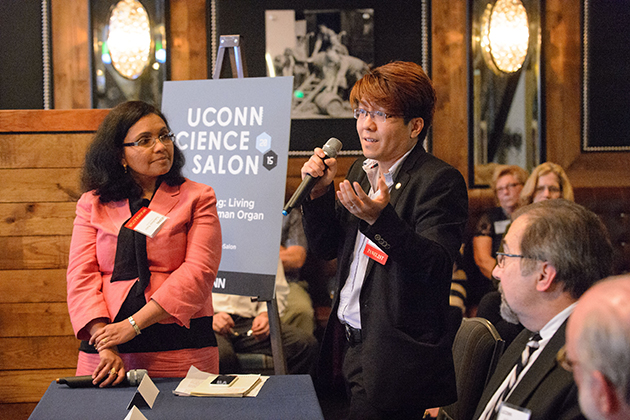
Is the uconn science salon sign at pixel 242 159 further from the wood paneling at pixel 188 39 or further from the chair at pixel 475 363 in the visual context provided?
the wood paneling at pixel 188 39

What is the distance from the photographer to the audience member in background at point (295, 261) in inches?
137

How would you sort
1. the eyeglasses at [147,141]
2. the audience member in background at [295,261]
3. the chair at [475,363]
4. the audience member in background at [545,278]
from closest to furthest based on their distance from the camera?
the audience member in background at [545,278] < the chair at [475,363] < the eyeglasses at [147,141] < the audience member in background at [295,261]

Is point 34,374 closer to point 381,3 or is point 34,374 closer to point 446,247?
point 446,247

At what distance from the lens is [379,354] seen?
1.47 metres

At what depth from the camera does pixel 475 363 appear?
164 centimetres

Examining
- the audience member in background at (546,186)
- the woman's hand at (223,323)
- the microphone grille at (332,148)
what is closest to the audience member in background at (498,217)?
the audience member in background at (546,186)

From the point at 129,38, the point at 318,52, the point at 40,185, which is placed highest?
the point at 129,38

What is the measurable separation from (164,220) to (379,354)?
2.61 feet

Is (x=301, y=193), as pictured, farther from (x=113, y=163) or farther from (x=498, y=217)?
(x=498, y=217)

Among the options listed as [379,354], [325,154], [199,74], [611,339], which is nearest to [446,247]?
[379,354]

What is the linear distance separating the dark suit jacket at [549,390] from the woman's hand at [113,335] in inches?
42.6

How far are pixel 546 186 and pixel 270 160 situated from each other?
77.3 inches

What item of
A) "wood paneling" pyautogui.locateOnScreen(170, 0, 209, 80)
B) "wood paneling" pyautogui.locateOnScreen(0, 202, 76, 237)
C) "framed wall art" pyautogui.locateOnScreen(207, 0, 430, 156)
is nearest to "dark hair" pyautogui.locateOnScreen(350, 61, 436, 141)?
"wood paneling" pyautogui.locateOnScreen(0, 202, 76, 237)

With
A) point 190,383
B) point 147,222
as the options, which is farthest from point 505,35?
point 190,383
